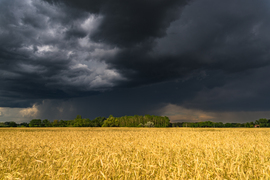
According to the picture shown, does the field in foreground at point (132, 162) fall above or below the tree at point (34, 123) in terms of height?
above

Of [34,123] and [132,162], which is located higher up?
Result: [132,162]

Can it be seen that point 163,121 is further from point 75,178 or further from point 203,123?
point 75,178

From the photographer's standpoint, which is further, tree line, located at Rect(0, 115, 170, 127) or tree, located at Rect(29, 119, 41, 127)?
tree line, located at Rect(0, 115, 170, 127)

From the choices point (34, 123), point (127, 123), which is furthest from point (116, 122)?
point (34, 123)

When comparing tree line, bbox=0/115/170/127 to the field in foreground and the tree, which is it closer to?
the tree

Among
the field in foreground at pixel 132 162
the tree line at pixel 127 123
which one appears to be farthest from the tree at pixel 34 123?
the field in foreground at pixel 132 162

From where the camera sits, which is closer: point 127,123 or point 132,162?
point 132,162

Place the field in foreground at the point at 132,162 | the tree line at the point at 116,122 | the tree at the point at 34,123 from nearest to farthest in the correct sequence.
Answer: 1. the field in foreground at the point at 132,162
2. the tree at the point at 34,123
3. the tree line at the point at 116,122

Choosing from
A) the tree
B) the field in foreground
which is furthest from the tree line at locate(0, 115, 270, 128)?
the field in foreground

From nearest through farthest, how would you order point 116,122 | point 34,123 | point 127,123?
point 34,123
point 116,122
point 127,123

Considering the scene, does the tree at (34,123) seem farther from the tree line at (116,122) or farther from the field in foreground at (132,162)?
the field in foreground at (132,162)

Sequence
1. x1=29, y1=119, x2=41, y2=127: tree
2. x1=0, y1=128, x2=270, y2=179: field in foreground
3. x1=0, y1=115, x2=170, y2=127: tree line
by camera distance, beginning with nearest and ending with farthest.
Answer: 1. x1=0, y1=128, x2=270, y2=179: field in foreground
2. x1=29, y1=119, x2=41, y2=127: tree
3. x1=0, y1=115, x2=170, y2=127: tree line

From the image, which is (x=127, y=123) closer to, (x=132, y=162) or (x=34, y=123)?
(x=34, y=123)

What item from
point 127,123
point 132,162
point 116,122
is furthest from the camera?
point 127,123
